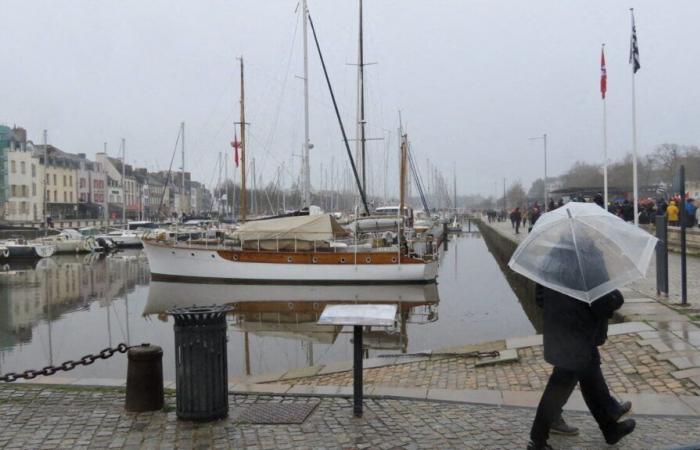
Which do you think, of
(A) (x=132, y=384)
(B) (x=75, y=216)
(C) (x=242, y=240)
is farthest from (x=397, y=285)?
(B) (x=75, y=216)

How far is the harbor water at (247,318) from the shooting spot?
45.3ft

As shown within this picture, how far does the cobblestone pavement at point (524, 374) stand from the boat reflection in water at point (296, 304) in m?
4.26

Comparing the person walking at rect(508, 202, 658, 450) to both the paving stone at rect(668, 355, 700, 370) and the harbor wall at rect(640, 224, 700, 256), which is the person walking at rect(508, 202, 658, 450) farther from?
the harbor wall at rect(640, 224, 700, 256)

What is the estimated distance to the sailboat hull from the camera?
86.7ft

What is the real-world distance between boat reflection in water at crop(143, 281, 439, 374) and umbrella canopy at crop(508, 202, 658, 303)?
336 inches

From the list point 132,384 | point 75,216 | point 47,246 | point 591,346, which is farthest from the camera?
point 75,216

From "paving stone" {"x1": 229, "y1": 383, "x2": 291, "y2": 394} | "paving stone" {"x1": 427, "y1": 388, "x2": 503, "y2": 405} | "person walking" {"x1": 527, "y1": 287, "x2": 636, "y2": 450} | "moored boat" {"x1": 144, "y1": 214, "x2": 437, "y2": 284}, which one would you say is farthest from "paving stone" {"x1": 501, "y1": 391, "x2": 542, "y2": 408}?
"moored boat" {"x1": 144, "y1": 214, "x2": 437, "y2": 284}

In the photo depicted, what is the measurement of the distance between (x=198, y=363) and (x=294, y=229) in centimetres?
2104

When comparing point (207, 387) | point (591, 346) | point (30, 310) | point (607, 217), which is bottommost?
point (30, 310)

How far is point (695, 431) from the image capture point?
5.46 metres

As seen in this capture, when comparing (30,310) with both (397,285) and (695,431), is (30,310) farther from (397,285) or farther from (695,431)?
(695,431)

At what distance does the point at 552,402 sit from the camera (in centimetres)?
486

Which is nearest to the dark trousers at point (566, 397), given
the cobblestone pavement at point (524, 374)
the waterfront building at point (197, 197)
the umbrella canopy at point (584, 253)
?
the umbrella canopy at point (584, 253)

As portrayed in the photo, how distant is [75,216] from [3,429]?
9239cm
